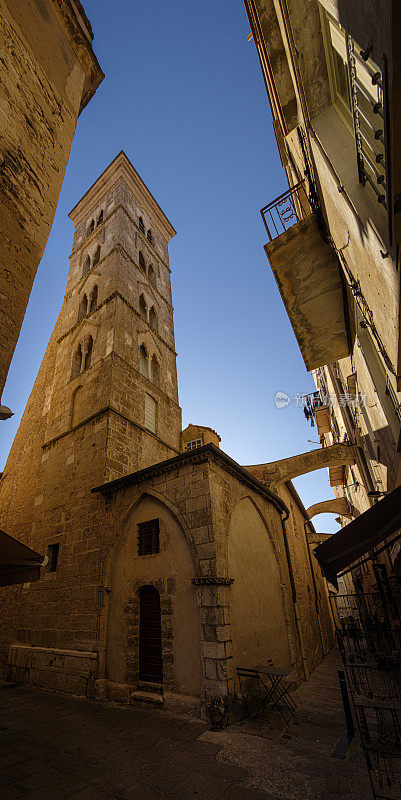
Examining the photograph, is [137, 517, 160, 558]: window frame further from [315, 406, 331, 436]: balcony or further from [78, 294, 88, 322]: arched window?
[315, 406, 331, 436]: balcony

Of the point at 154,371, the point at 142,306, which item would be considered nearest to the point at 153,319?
the point at 142,306

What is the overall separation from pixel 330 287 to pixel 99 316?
9851mm

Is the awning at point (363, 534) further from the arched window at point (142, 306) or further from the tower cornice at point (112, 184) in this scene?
the tower cornice at point (112, 184)

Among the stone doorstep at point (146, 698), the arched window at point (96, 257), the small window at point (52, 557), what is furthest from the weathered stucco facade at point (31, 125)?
the arched window at point (96, 257)

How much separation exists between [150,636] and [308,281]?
8.32 meters

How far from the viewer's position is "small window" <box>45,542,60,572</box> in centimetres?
953

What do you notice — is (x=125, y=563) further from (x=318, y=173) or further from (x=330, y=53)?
(x=330, y=53)

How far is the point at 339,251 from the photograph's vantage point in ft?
20.4

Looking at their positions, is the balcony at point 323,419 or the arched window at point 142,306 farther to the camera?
the balcony at point 323,419

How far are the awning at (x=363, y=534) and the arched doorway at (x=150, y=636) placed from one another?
3924mm

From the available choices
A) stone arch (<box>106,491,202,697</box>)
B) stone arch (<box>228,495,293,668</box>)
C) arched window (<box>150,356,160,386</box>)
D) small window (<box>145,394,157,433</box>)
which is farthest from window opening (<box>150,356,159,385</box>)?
stone arch (<box>228,495,293,668</box>)

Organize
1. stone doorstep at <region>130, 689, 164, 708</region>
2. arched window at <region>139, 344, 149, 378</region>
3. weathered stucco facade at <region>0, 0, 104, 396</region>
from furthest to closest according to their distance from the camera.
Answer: arched window at <region>139, 344, 149, 378</region>
stone doorstep at <region>130, 689, 164, 708</region>
weathered stucco facade at <region>0, 0, 104, 396</region>

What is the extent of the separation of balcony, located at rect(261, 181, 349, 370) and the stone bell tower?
249 inches

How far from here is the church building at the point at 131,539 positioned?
6.64m
